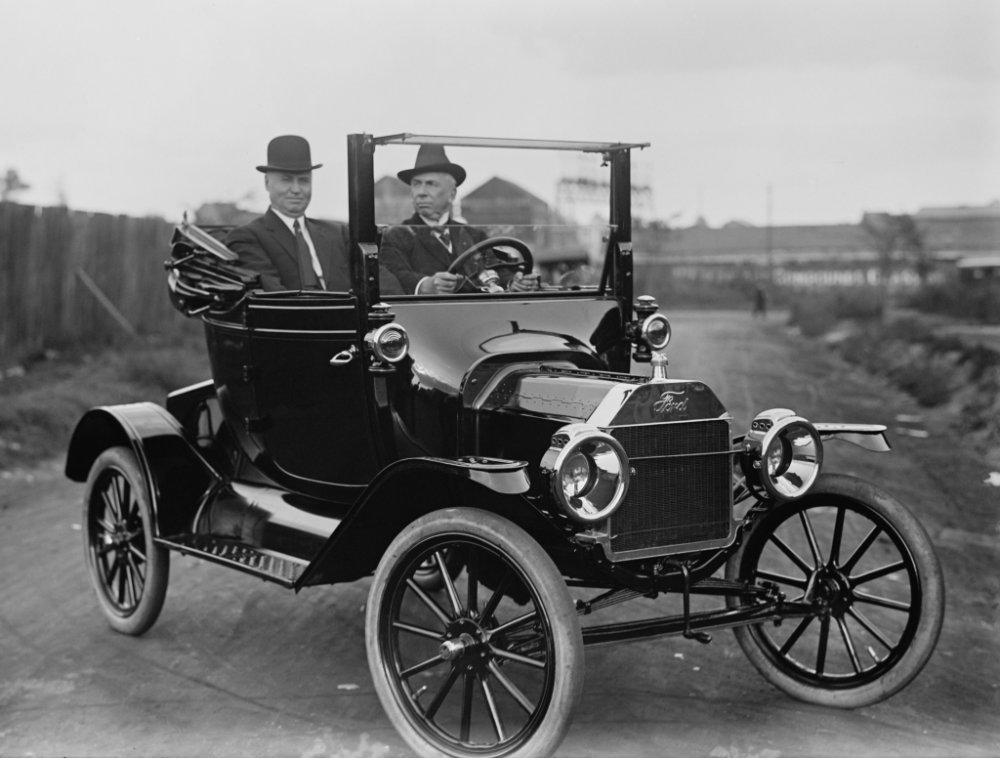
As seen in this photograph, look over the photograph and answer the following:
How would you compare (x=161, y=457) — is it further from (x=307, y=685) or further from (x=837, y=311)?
(x=837, y=311)

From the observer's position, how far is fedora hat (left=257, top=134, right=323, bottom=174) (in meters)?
5.05

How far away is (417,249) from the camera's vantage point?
168 inches

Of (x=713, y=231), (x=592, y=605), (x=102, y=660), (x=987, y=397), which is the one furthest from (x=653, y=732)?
(x=713, y=231)

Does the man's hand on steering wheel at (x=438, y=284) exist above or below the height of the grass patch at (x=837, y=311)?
above

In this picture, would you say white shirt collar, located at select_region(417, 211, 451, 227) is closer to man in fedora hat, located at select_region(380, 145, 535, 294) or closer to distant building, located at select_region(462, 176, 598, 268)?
man in fedora hat, located at select_region(380, 145, 535, 294)

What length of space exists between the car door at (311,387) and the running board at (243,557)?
0.38 metres

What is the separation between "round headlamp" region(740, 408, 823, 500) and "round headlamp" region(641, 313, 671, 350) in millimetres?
800

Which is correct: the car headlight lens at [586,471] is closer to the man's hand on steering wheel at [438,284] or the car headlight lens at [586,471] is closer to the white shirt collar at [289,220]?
the man's hand on steering wheel at [438,284]

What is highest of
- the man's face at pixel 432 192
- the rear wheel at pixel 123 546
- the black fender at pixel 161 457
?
the man's face at pixel 432 192

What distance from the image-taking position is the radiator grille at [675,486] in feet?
11.5

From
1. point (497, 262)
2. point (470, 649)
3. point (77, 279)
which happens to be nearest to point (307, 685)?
point (470, 649)

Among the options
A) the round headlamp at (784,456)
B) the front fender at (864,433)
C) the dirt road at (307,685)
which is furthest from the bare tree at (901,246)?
the round headlamp at (784,456)

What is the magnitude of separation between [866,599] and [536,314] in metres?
1.54

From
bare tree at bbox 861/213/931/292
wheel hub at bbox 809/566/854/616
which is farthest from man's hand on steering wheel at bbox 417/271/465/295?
bare tree at bbox 861/213/931/292
